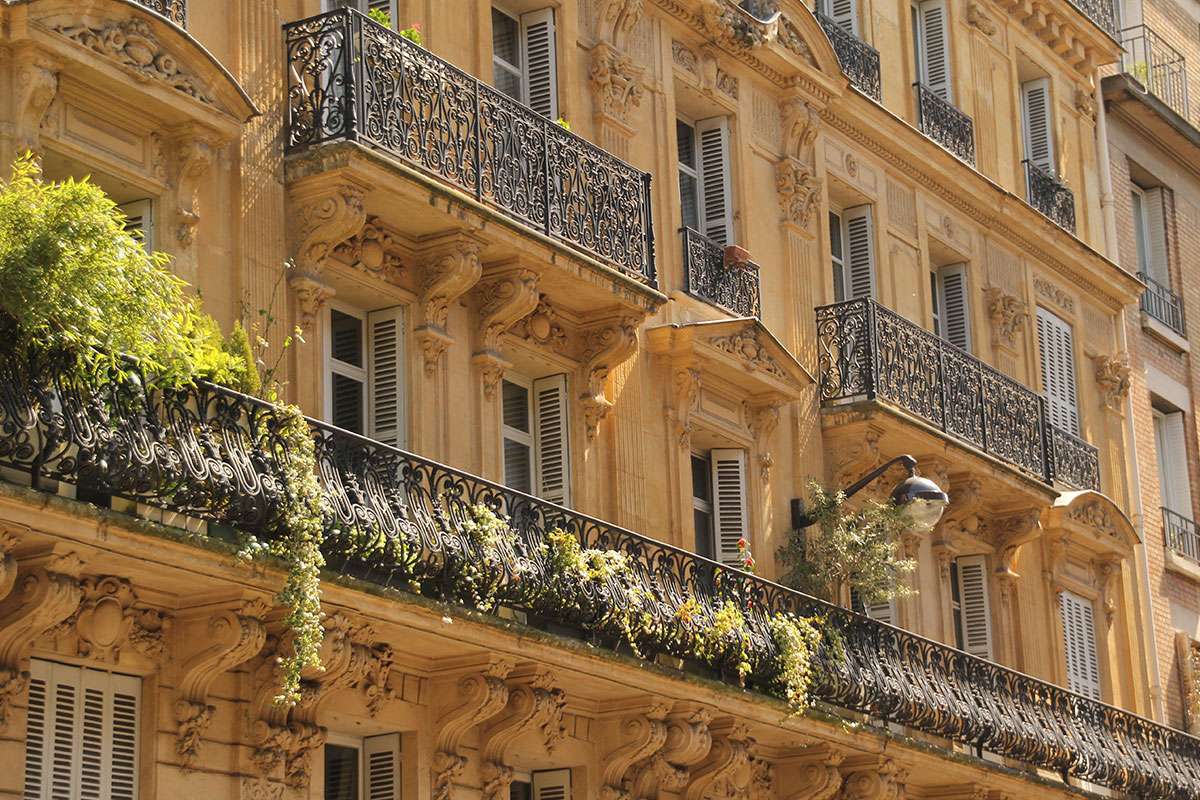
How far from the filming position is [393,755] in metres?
18.6

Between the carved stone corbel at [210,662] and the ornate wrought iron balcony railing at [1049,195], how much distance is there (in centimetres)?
1662

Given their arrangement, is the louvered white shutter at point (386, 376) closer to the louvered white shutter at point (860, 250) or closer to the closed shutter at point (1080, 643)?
the louvered white shutter at point (860, 250)

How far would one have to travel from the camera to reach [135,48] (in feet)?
54.9

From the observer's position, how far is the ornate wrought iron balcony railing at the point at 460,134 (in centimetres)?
1847

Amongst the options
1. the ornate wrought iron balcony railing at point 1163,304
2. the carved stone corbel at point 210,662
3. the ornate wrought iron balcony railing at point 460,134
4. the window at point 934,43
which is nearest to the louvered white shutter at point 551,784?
the ornate wrought iron balcony railing at point 460,134

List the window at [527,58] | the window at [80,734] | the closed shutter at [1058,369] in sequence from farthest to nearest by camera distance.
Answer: the closed shutter at [1058,369] → the window at [527,58] → the window at [80,734]

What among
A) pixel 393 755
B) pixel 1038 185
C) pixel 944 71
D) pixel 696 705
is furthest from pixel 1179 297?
pixel 393 755

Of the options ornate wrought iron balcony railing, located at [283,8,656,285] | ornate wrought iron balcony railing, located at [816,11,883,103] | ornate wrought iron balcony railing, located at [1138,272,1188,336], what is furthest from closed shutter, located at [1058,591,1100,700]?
ornate wrought iron balcony railing, located at [283,8,656,285]

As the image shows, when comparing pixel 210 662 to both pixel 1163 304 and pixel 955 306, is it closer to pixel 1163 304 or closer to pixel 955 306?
pixel 955 306

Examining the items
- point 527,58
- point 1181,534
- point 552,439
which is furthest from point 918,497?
point 1181,534

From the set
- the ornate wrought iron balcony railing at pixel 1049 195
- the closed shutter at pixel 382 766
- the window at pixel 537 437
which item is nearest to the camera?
the closed shutter at pixel 382 766

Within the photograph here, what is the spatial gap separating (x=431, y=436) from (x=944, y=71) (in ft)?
39.7

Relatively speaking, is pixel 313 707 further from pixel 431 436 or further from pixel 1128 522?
pixel 1128 522

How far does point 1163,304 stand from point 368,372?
17.5 meters
